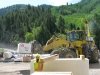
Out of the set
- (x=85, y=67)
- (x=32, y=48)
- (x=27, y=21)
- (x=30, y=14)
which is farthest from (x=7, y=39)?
(x=85, y=67)

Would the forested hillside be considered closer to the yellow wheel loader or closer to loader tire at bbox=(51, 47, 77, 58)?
the yellow wheel loader

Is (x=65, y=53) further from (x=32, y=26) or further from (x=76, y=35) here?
(x=32, y=26)

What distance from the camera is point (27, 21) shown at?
11406 centimetres

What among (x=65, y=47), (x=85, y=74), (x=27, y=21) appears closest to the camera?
(x=85, y=74)

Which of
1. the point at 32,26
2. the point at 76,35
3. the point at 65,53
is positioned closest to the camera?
the point at 65,53

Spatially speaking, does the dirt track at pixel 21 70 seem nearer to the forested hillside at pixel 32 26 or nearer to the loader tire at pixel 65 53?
the loader tire at pixel 65 53

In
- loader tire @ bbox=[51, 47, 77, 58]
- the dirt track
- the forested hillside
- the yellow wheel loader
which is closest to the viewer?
the dirt track

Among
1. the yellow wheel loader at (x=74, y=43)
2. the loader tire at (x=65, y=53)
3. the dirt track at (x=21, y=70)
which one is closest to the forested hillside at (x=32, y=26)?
the yellow wheel loader at (x=74, y=43)

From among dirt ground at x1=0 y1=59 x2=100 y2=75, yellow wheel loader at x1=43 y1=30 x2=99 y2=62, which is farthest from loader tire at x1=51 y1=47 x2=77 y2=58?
dirt ground at x1=0 y1=59 x2=100 y2=75

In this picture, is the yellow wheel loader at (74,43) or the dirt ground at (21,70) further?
the yellow wheel loader at (74,43)

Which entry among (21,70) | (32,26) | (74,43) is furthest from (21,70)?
(32,26)

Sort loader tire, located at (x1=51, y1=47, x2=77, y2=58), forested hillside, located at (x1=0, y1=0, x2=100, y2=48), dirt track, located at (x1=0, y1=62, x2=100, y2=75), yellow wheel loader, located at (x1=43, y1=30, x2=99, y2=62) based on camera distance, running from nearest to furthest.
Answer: dirt track, located at (x1=0, y1=62, x2=100, y2=75), loader tire, located at (x1=51, y1=47, x2=77, y2=58), yellow wheel loader, located at (x1=43, y1=30, x2=99, y2=62), forested hillside, located at (x1=0, y1=0, x2=100, y2=48)

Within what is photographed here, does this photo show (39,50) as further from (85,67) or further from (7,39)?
(7,39)

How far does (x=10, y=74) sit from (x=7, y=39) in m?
85.2
